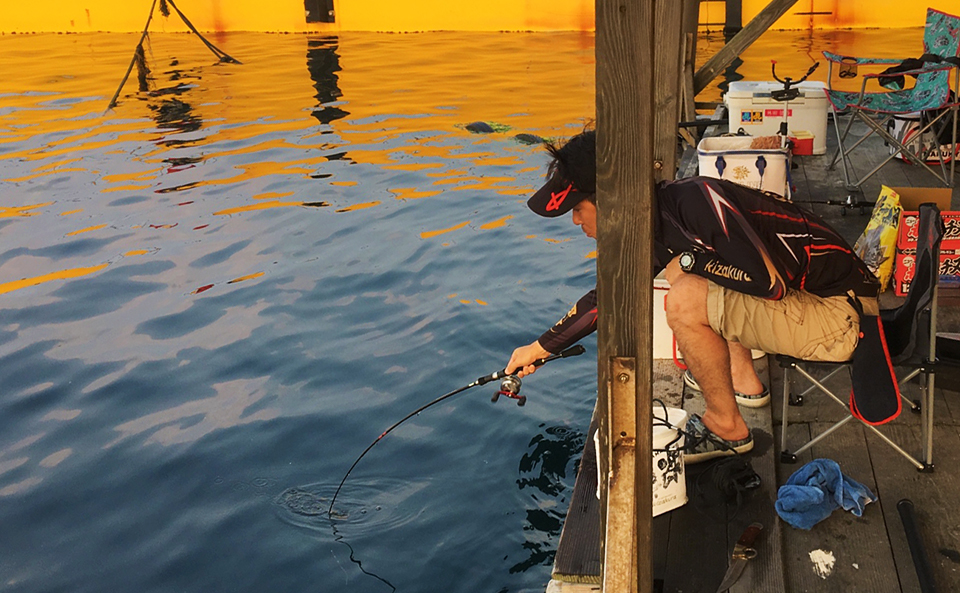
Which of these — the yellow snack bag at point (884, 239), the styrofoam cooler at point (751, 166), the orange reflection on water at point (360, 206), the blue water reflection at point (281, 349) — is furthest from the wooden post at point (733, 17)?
the yellow snack bag at point (884, 239)

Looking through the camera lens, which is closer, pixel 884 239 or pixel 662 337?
pixel 662 337

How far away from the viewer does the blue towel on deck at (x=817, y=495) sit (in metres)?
2.94

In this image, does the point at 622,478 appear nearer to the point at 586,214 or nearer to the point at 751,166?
the point at 586,214

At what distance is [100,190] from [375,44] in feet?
32.4

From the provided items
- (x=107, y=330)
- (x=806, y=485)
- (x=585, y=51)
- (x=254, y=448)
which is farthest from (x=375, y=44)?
(x=806, y=485)

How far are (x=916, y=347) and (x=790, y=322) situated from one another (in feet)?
1.42

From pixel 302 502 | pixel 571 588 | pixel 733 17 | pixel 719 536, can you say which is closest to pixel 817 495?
pixel 719 536

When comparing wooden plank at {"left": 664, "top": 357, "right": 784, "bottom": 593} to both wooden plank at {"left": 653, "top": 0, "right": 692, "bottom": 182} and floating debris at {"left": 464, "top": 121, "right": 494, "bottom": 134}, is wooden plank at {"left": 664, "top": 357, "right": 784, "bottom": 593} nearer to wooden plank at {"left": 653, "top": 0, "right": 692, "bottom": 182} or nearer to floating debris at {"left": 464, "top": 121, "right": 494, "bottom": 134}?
wooden plank at {"left": 653, "top": 0, "right": 692, "bottom": 182}

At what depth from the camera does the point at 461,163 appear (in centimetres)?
1148

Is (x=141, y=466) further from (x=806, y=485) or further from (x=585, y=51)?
(x=585, y=51)

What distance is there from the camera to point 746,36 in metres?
6.78

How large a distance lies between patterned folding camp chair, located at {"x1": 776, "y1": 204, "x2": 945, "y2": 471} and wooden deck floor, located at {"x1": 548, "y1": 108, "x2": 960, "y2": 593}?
0.08 m

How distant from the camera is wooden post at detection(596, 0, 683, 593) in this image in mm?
2045

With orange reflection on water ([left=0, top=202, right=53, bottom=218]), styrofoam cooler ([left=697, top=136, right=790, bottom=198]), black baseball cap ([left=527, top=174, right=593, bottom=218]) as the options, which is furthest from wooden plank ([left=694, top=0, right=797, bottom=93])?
orange reflection on water ([left=0, top=202, right=53, bottom=218])
